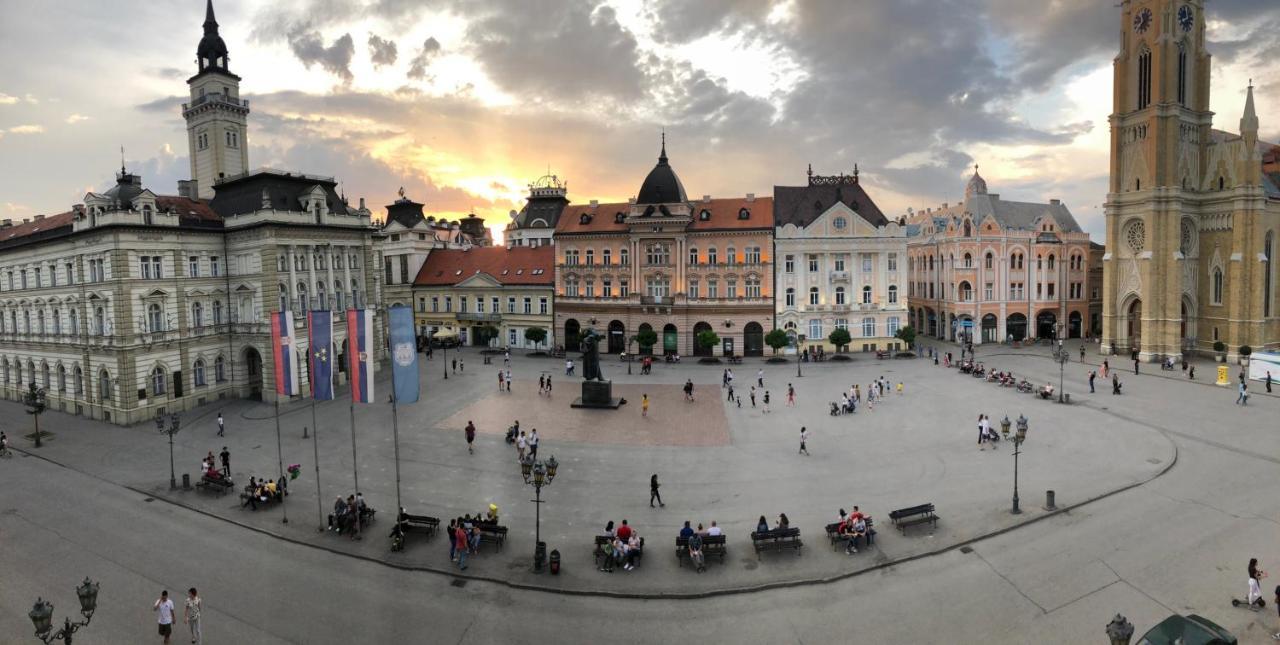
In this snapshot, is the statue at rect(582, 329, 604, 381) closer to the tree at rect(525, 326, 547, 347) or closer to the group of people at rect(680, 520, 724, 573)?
the group of people at rect(680, 520, 724, 573)

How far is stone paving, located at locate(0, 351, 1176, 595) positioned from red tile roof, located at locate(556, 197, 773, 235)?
21788mm

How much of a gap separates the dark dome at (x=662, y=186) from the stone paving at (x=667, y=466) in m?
24.2

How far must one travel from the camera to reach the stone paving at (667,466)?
69.3ft

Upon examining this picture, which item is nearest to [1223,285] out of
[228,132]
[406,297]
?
[406,297]

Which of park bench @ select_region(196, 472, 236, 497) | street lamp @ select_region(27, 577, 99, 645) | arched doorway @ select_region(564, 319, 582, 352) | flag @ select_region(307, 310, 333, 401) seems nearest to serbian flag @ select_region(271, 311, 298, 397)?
flag @ select_region(307, 310, 333, 401)

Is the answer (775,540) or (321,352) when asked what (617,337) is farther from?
(775,540)

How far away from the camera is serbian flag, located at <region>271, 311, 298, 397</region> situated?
27.6 m

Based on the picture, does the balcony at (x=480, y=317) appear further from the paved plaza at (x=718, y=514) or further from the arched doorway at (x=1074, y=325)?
the arched doorway at (x=1074, y=325)

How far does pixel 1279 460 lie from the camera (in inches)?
1140

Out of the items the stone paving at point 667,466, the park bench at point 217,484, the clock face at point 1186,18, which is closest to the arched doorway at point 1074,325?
the clock face at point 1186,18

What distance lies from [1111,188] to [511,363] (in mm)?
57156

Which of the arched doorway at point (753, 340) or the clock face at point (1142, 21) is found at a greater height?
the clock face at point (1142, 21)

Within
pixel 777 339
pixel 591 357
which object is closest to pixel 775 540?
pixel 591 357

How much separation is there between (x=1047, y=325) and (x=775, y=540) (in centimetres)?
6781
